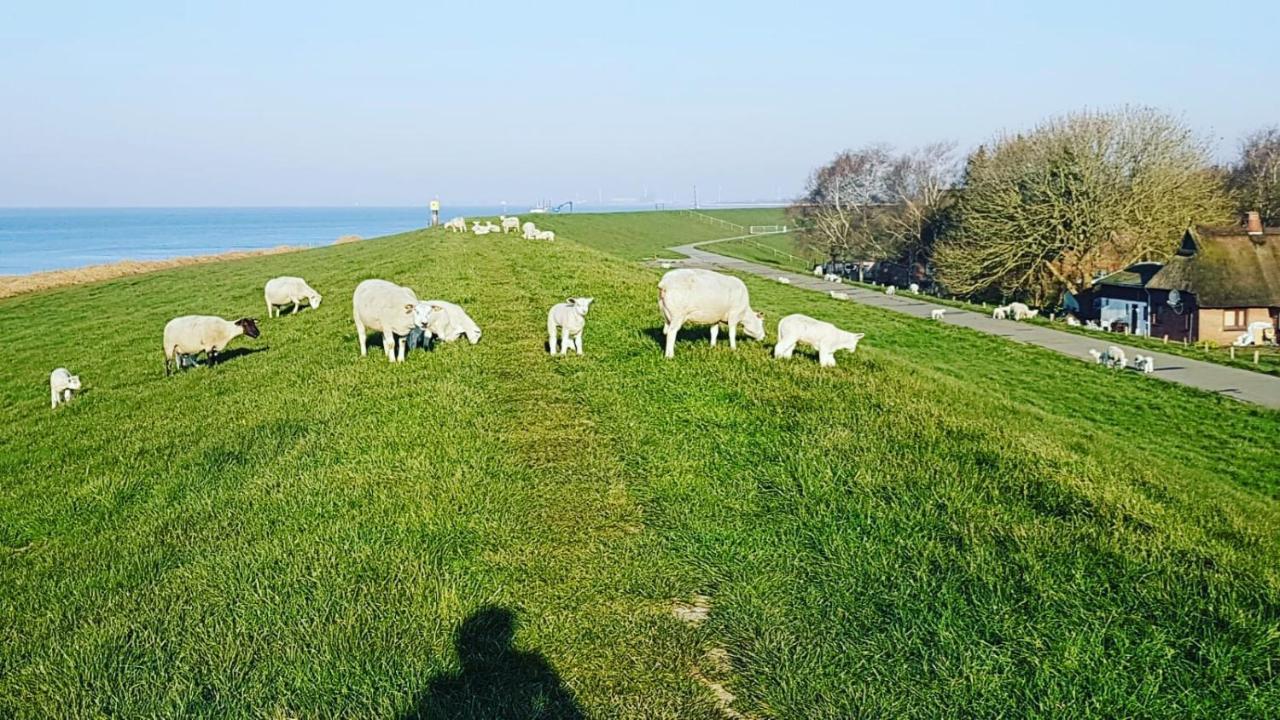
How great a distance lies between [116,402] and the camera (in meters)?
17.3

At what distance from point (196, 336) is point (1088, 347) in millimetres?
40399

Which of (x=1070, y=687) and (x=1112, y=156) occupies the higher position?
(x=1112, y=156)

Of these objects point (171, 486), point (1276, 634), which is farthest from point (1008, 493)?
point (171, 486)

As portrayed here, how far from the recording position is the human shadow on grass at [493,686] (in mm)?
5645

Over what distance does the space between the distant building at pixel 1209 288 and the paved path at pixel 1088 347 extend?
7648 millimetres

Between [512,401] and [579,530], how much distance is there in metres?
5.21

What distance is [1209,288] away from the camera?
4872cm

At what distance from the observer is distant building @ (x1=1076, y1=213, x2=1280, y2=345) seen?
159 ft

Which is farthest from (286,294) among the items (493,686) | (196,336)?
(493,686)

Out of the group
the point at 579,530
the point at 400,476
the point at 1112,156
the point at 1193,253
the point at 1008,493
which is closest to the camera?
the point at 579,530

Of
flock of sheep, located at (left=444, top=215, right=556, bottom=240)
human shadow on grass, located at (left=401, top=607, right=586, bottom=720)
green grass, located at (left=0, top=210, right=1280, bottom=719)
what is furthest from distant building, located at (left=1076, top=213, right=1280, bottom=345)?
human shadow on grass, located at (left=401, top=607, right=586, bottom=720)

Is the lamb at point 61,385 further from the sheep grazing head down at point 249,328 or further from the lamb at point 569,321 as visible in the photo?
the lamb at point 569,321

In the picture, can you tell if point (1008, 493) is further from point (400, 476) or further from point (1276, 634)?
point (400, 476)

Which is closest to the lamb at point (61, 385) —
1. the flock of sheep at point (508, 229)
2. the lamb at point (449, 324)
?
the lamb at point (449, 324)
